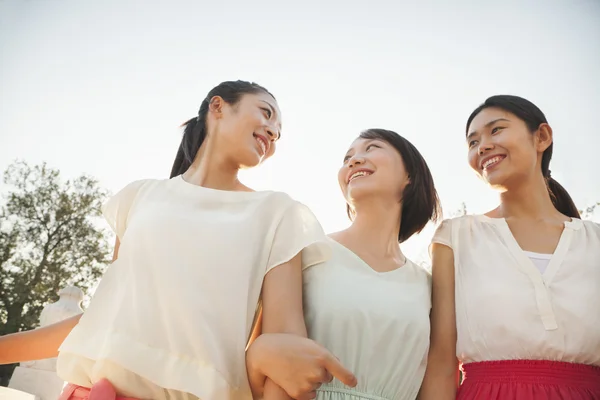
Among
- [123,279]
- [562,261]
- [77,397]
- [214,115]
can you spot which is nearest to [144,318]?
[123,279]

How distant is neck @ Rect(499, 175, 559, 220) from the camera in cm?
280

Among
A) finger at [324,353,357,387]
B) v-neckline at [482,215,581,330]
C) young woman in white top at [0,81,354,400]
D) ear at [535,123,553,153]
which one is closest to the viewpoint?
finger at [324,353,357,387]

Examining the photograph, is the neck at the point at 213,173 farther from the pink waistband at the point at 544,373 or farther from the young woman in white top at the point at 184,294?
the pink waistband at the point at 544,373

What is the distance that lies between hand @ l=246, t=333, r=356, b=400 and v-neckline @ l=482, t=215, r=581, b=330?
1167 millimetres

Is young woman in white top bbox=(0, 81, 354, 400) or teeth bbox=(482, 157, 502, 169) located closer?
young woman in white top bbox=(0, 81, 354, 400)

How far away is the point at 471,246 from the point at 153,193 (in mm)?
1636

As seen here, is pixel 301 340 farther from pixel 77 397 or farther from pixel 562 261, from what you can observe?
pixel 562 261

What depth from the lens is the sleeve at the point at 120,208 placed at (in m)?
2.28

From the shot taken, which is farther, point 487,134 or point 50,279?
point 50,279

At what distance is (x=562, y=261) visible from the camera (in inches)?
96.3

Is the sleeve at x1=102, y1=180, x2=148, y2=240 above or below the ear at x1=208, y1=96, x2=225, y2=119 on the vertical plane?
below

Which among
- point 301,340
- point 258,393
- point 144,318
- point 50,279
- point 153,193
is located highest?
point 50,279

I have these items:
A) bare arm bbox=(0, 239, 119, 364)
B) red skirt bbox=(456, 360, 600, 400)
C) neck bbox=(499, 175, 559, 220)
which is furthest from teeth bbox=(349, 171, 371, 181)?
bare arm bbox=(0, 239, 119, 364)

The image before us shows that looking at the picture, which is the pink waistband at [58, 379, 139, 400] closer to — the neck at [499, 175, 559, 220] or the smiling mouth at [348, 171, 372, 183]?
the smiling mouth at [348, 171, 372, 183]
